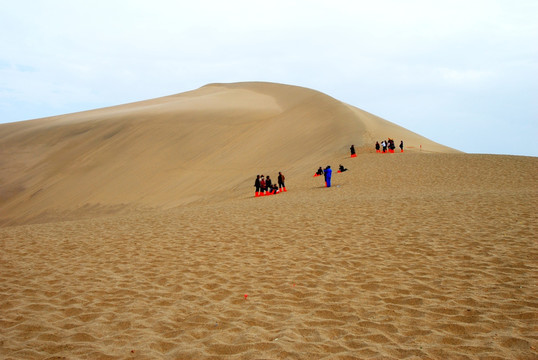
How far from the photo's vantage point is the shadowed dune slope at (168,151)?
30.6 meters

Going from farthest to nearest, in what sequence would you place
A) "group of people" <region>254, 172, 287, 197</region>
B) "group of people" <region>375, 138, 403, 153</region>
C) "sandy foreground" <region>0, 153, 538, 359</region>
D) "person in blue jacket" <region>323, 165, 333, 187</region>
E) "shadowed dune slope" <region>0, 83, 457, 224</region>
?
"shadowed dune slope" <region>0, 83, 457, 224</region> < "group of people" <region>375, 138, 403, 153</region> < "group of people" <region>254, 172, 287, 197</region> < "person in blue jacket" <region>323, 165, 333, 187</region> < "sandy foreground" <region>0, 153, 538, 359</region>

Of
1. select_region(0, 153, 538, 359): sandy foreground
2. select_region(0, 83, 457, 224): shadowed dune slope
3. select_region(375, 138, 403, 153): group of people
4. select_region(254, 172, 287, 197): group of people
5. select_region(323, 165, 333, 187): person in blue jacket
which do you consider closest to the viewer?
select_region(0, 153, 538, 359): sandy foreground

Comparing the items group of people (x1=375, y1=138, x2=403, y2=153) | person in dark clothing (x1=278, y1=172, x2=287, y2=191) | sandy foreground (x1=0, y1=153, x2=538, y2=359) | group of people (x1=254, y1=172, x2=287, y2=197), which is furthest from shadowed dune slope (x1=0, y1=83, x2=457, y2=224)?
sandy foreground (x1=0, y1=153, x2=538, y2=359)

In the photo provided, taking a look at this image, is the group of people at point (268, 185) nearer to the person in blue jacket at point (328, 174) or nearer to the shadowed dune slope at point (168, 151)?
the person in blue jacket at point (328, 174)

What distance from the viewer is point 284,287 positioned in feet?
21.1

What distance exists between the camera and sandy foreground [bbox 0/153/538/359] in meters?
4.53

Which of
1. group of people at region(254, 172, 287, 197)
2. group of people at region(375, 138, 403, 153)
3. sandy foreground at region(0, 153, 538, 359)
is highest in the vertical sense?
group of people at region(375, 138, 403, 153)

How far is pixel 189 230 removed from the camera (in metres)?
11.4

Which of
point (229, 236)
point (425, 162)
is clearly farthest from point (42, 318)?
point (425, 162)

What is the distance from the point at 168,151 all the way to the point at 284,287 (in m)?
33.9

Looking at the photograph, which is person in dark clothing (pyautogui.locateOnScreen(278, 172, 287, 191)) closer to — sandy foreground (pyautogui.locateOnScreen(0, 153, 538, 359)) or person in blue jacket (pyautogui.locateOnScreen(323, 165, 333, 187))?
person in blue jacket (pyautogui.locateOnScreen(323, 165, 333, 187))

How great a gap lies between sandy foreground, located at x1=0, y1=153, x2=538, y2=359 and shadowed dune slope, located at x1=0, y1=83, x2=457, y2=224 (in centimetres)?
1539

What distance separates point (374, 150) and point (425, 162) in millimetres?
5382

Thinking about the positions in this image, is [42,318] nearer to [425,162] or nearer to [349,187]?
[349,187]
